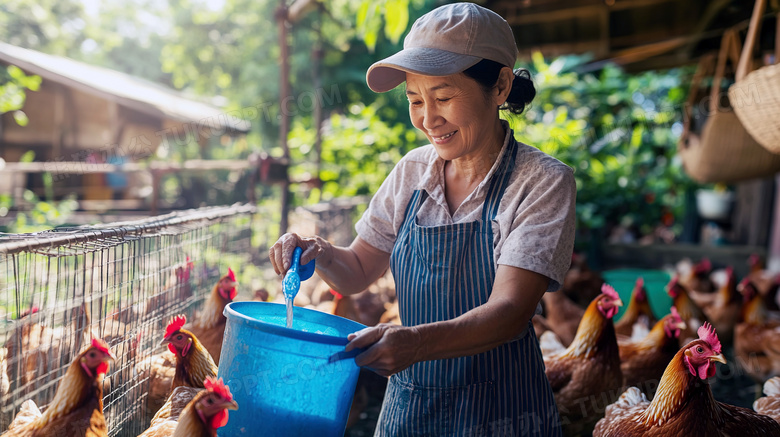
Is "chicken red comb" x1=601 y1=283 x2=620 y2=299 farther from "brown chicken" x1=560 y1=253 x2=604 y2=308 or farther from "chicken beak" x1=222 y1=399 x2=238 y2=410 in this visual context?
"brown chicken" x1=560 y1=253 x2=604 y2=308

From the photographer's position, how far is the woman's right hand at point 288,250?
1664 millimetres

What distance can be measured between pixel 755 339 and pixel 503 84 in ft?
13.9

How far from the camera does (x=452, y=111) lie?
1623 millimetres

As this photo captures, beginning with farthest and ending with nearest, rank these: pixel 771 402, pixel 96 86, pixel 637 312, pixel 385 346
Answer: pixel 96 86, pixel 637 312, pixel 771 402, pixel 385 346

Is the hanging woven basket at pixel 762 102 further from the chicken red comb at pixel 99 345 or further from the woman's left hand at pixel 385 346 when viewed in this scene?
the chicken red comb at pixel 99 345

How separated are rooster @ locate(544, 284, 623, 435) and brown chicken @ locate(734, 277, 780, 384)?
2.14 m

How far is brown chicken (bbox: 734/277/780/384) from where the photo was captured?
450 centimetres

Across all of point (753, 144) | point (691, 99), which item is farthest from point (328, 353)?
point (691, 99)

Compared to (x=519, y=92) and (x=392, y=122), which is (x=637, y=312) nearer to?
(x=519, y=92)

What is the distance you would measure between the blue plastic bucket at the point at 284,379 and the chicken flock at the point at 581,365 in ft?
0.22

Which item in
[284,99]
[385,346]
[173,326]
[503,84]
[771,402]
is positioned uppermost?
[284,99]

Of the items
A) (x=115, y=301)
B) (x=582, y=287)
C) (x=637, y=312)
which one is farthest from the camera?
(x=582, y=287)

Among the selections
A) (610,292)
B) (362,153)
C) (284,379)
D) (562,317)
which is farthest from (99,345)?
(362,153)

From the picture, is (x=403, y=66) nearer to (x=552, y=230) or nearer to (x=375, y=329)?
(x=552, y=230)
